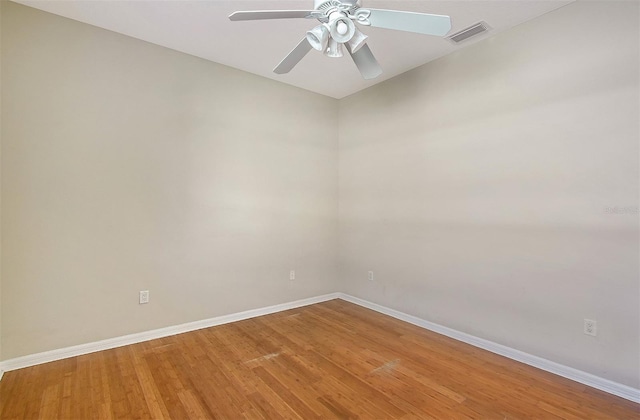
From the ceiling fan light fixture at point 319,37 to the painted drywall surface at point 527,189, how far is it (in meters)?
1.80

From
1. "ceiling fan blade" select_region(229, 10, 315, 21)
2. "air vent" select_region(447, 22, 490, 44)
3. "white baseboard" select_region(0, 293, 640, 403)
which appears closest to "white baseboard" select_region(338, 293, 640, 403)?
"white baseboard" select_region(0, 293, 640, 403)

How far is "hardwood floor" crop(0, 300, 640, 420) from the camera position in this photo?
6.02 ft

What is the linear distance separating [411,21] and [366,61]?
432 mm

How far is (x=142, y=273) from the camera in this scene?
9.09 feet

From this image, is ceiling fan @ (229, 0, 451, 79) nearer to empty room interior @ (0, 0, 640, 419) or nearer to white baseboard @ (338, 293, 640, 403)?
empty room interior @ (0, 0, 640, 419)

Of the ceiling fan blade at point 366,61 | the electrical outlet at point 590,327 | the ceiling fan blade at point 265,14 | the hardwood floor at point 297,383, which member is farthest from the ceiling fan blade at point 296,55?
the electrical outlet at point 590,327

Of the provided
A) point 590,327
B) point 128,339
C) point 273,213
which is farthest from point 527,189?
point 128,339

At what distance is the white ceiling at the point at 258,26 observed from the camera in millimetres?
2242

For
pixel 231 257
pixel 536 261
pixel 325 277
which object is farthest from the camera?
pixel 325 277

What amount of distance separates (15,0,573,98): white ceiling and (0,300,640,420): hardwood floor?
2.75 metres

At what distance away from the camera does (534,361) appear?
2.40 meters

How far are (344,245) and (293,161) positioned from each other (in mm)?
1355

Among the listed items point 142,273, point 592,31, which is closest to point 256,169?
point 142,273

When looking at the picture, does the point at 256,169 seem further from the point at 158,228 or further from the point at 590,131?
the point at 590,131
